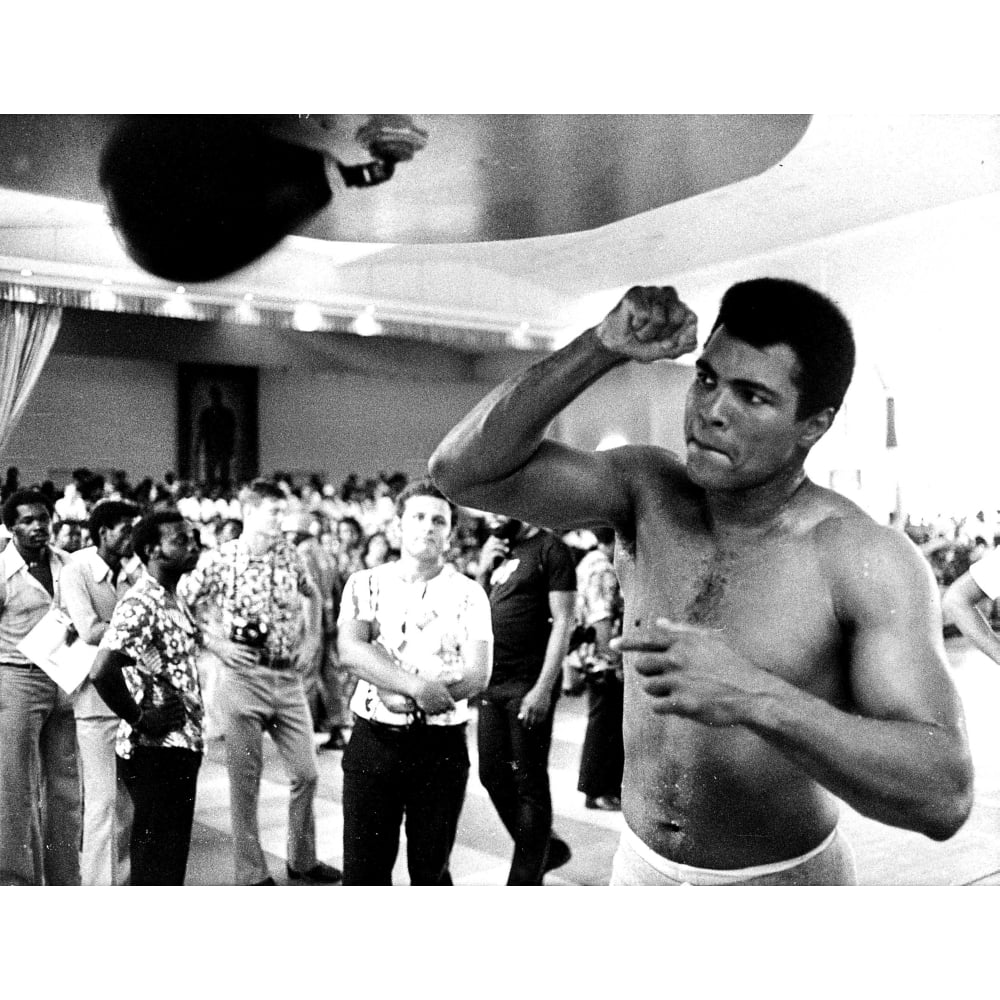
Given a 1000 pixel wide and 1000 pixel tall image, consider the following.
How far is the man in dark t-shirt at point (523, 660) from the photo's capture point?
3152mm

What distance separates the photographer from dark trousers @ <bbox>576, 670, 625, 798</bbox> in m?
3.92

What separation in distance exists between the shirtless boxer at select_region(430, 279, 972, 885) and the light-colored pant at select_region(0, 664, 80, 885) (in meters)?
1.87

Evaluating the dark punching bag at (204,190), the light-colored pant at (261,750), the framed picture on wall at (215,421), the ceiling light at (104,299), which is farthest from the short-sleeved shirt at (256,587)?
the dark punching bag at (204,190)

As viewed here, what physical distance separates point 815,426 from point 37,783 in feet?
8.54

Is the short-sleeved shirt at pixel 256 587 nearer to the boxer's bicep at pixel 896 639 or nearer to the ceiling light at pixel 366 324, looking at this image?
the ceiling light at pixel 366 324

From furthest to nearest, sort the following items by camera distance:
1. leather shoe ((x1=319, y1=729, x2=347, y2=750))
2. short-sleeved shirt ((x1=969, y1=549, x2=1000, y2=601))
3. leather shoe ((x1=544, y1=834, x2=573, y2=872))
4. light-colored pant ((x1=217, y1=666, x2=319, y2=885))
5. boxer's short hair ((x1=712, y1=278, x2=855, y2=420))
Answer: leather shoe ((x1=319, y1=729, x2=347, y2=750)), leather shoe ((x1=544, y1=834, x2=573, y2=872)), light-colored pant ((x1=217, y1=666, x2=319, y2=885)), short-sleeved shirt ((x1=969, y1=549, x2=1000, y2=601)), boxer's short hair ((x1=712, y1=278, x2=855, y2=420))

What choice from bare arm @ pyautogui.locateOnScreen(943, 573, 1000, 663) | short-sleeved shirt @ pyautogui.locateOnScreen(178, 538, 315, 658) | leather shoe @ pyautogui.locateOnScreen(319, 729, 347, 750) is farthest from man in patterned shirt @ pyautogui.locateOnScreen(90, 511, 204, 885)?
bare arm @ pyautogui.locateOnScreen(943, 573, 1000, 663)

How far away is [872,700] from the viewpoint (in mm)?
1735

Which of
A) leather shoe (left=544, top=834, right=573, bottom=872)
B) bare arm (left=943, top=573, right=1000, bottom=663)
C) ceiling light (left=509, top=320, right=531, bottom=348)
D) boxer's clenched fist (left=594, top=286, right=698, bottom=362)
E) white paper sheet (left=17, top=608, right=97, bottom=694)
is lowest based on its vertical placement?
leather shoe (left=544, top=834, right=573, bottom=872)

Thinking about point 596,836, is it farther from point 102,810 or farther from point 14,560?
point 14,560

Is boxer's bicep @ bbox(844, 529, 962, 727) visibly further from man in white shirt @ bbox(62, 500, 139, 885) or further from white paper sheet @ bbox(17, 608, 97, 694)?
white paper sheet @ bbox(17, 608, 97, 694)
